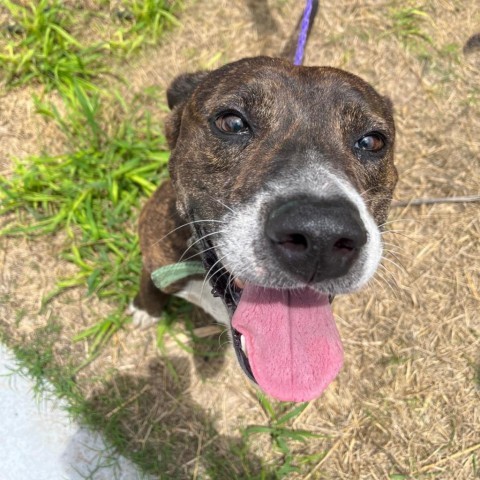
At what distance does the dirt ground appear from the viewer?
12.2 feet

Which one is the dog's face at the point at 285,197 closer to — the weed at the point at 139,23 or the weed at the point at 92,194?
the weed at the point at 92,194

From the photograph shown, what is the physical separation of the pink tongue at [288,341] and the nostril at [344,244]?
0.50m

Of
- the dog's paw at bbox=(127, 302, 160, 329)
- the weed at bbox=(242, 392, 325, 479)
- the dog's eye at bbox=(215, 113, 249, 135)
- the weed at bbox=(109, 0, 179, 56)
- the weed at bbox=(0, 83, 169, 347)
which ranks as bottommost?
the weed at bbox=(242, 392, 325, 479)

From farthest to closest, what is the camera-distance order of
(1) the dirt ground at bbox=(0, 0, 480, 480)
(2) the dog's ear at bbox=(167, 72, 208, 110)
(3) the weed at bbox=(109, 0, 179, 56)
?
(3) the weed at bbox=(109, 0, 179, 56) < (1) the dirt ground at bbox=(0, 0, 480, 480) < (2) the dog's ear at bbox=(167, 72, 208, 110)

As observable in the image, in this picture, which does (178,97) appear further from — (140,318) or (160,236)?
(140,318)

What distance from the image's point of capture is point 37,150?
13.7ft

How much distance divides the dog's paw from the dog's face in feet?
4.60

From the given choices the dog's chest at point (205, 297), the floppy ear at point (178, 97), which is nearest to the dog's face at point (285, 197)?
the floppy ear at point (178, 97)

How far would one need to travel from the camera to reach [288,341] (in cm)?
232

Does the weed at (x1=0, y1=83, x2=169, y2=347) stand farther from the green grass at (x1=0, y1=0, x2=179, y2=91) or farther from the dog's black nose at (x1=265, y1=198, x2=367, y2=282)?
the dog's black nose at (x1=265, y1=198, x2=367, y2=282)

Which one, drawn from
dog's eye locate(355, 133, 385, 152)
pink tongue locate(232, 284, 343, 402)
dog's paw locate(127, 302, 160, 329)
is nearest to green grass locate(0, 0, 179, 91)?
dog's paw locate(127, 302, 160, 329)

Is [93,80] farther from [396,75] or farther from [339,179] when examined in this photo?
[339,179]

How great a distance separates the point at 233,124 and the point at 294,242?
0.81 meters

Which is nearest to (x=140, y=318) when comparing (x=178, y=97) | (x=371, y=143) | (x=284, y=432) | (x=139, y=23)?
(x=284, y=432)
